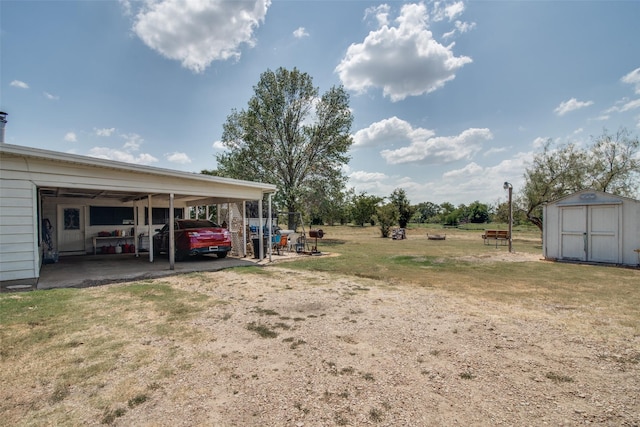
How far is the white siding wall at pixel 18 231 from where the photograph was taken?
656cm

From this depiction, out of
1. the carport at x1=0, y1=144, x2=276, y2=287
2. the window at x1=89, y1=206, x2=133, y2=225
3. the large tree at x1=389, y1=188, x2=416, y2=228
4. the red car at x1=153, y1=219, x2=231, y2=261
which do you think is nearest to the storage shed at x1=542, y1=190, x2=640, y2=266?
the carport at x1=0, y1=144, x2=276, y2=287

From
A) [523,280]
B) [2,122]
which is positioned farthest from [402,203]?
[2,122]

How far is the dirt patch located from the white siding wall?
4.28 m

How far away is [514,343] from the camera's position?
3.59 m

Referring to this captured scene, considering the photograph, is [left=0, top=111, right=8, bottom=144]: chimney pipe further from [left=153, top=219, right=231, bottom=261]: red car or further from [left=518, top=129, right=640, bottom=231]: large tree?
[left=518, top=129, right=640, bottom=231]: large tree

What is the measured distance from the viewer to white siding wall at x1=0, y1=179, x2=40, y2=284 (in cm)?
656

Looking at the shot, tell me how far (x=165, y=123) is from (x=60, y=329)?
1299cm

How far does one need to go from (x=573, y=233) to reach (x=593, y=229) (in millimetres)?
586

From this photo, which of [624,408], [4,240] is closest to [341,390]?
[624,408]

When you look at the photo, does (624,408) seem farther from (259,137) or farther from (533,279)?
(259,137)

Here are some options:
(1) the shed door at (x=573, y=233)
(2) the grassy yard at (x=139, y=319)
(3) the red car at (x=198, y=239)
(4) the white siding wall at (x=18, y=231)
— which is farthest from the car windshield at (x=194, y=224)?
(1) the shed door at (x=573, y=233)

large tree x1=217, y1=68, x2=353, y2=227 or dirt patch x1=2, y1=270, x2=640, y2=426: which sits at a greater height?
large tree x1=217, y1=68, x2=353, y2=227

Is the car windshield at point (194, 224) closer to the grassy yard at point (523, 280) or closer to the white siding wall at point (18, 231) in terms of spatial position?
the grassy yard at point (523, 280)

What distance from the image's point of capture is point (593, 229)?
35.3 feet
